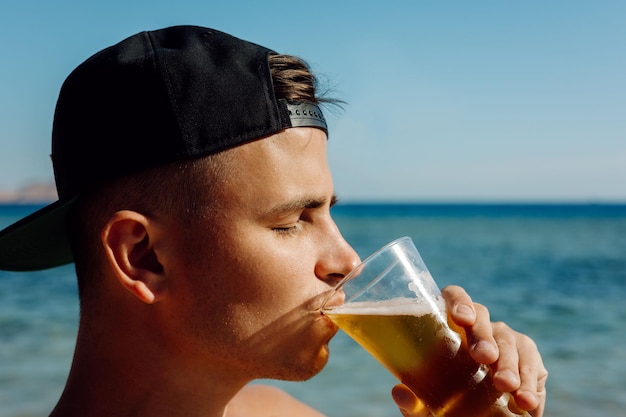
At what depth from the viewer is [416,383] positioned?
7.05 feet

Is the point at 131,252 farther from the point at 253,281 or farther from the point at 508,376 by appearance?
the point at 508,376

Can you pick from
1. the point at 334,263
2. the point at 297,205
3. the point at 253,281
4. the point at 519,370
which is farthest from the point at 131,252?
the point at 519,370

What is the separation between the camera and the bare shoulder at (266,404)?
3.26m

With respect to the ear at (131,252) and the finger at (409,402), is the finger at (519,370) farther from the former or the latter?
the ear at (131,252)

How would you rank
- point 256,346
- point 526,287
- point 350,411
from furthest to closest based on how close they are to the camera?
1. point 526,287
2. point 350,411
3. point 256,346

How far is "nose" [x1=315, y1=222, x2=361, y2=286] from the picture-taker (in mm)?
2355

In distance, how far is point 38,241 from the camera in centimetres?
273

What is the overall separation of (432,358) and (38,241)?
1539mm

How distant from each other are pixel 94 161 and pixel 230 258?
0.56m

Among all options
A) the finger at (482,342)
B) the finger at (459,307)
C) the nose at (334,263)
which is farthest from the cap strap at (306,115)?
the finger at (482,342)

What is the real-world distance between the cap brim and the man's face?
0.57m

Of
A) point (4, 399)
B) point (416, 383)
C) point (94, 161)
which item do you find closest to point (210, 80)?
point (94, 161)

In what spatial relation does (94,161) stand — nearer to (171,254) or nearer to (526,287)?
(171,254)

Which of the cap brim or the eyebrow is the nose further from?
the cap brim
